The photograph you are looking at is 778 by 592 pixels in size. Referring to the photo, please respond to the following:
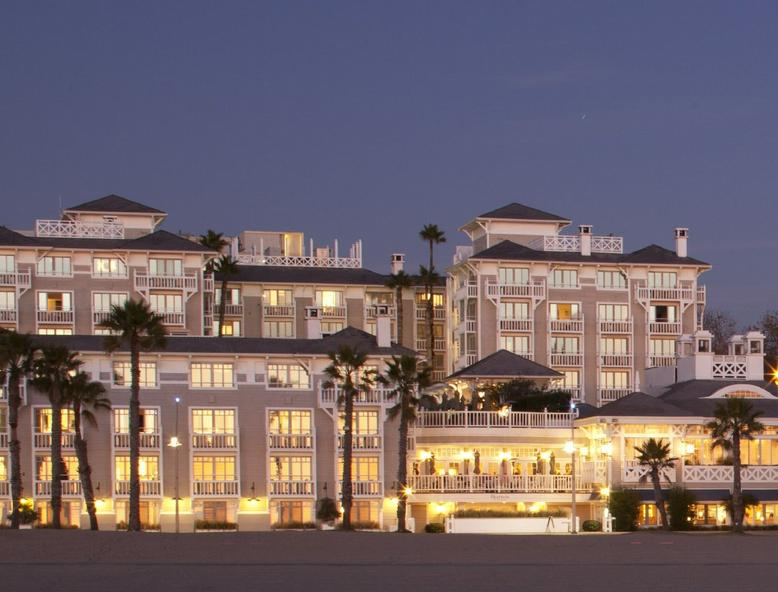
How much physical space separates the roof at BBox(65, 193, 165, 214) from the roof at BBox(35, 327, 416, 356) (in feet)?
95.4

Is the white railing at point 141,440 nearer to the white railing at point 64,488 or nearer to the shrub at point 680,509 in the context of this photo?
the white railing at point 64,488

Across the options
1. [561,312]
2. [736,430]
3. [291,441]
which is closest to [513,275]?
[561,312]

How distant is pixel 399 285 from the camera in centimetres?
12331

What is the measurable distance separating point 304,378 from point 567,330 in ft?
106

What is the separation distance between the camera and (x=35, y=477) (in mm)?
87062

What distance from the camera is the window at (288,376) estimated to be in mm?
90125

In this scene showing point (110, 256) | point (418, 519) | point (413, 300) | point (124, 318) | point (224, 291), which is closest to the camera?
point (124, 318)

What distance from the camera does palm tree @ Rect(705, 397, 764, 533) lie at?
3265 inches

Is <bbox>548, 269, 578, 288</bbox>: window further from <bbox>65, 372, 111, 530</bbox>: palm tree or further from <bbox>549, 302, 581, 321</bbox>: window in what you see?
<bbox>65, 372, 111, 530</bbox>: palm tree

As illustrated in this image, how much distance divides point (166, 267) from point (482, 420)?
1076 inches

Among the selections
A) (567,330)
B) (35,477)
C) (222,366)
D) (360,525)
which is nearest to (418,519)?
(360,525)

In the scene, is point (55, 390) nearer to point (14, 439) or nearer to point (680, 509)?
point (14, 439)

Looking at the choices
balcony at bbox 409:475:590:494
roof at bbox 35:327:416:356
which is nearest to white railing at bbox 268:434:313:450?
roof at bbox 35:327:416:356

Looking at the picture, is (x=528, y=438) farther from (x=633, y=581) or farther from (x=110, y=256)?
(x=633, y=581)
